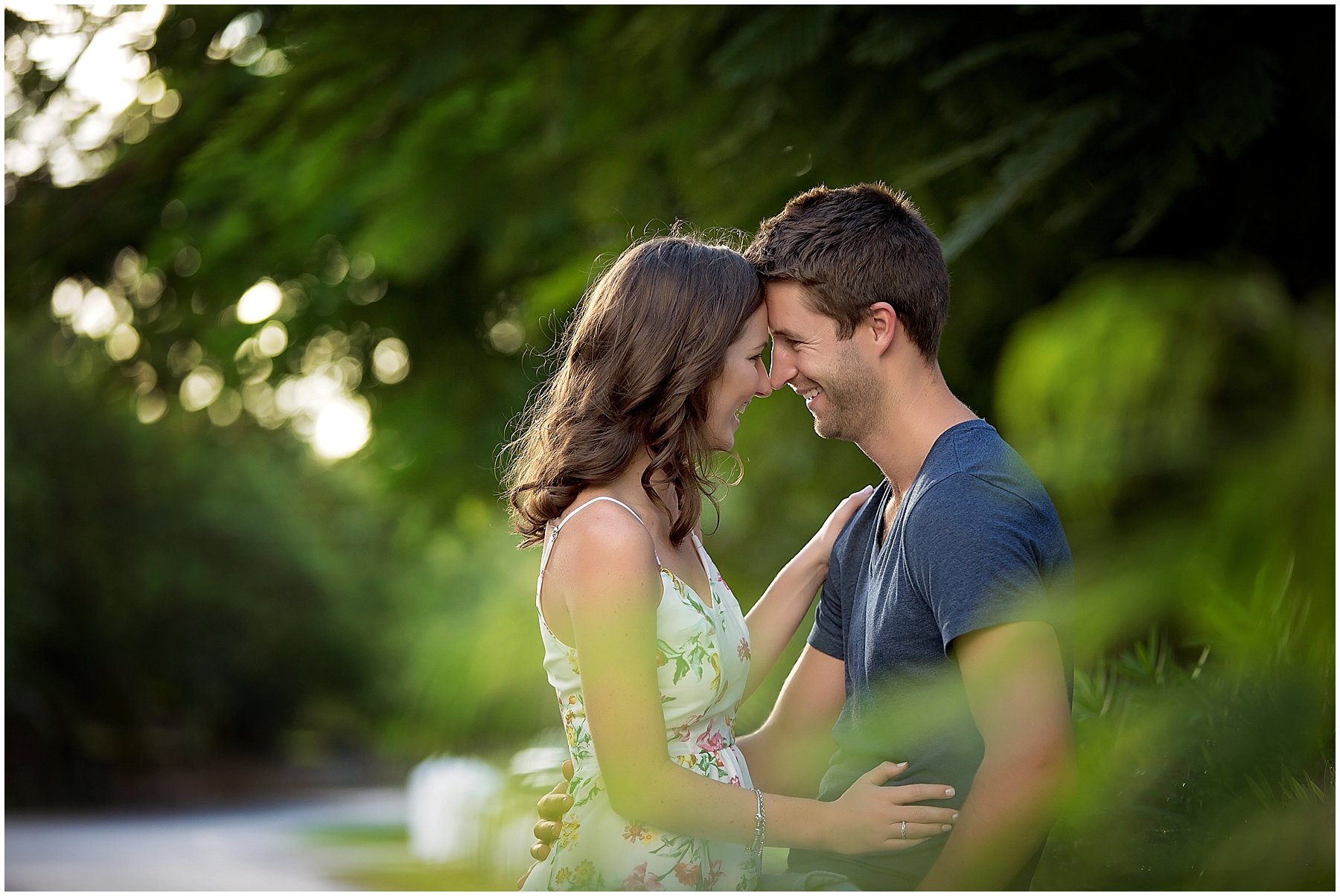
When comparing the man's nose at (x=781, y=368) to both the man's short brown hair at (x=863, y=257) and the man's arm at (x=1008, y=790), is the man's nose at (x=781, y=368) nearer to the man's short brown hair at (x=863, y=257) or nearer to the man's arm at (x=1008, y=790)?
the man's short brown hair at (x=863, y=257)

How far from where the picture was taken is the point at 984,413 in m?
2.84

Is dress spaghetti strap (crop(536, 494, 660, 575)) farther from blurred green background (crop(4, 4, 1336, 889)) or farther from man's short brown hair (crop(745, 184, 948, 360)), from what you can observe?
man's short brown hair (crop(745, 184, 948, 360))

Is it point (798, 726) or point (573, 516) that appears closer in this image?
point (573, 516)

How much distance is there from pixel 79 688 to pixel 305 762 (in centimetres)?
763

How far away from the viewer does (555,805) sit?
1897 mm

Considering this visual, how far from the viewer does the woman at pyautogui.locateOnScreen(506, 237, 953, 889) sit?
173 centimetres

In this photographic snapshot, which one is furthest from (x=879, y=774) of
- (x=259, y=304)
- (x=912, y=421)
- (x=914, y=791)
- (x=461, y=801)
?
(x=259, y=304)

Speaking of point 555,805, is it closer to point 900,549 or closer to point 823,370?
point 900,549

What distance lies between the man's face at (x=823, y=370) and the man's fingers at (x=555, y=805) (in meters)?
0.73

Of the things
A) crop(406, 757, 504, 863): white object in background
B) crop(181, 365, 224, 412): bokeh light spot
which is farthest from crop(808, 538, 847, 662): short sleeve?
crop(181, 365, 224, 412): bokeh light spot

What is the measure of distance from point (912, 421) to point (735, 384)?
296mm

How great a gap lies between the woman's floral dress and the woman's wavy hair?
10cm

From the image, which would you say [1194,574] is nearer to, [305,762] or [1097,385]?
[1097,385]

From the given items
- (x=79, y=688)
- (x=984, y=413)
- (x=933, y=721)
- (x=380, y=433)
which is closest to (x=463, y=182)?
(x=984, y=413)
